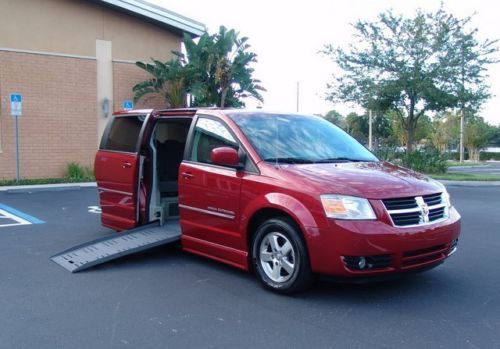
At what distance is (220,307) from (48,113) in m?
14.1

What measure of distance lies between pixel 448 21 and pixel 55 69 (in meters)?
16.5

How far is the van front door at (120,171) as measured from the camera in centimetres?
714

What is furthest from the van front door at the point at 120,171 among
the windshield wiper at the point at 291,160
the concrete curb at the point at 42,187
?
the concrete curb at the point at 42,187

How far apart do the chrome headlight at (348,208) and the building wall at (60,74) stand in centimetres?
1435

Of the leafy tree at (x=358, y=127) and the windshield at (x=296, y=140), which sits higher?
the leafy tree at (x=358, y=127)

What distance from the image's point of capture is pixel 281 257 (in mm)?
5059

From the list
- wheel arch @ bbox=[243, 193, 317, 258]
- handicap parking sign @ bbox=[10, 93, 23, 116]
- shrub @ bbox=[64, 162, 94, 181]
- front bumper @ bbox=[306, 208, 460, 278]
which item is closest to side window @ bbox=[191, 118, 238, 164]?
wheel arch @ bbox=[243, 193, 317, 258]

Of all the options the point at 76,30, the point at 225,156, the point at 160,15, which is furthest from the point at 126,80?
the point at 225,156

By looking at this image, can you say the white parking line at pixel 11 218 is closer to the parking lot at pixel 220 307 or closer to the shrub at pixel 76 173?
the parking lot at pixel 220 307

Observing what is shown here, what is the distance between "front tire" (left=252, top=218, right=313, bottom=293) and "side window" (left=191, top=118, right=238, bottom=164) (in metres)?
1.21

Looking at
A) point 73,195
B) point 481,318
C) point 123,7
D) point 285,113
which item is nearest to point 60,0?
point 123,7

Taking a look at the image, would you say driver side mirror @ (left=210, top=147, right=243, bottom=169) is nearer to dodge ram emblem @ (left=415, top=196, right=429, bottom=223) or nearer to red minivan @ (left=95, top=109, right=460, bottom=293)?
red minivan @ (left=95, top=109, right=460, bottom=293)

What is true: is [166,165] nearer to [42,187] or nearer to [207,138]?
[207,138]

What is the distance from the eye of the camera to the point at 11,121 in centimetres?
1638
